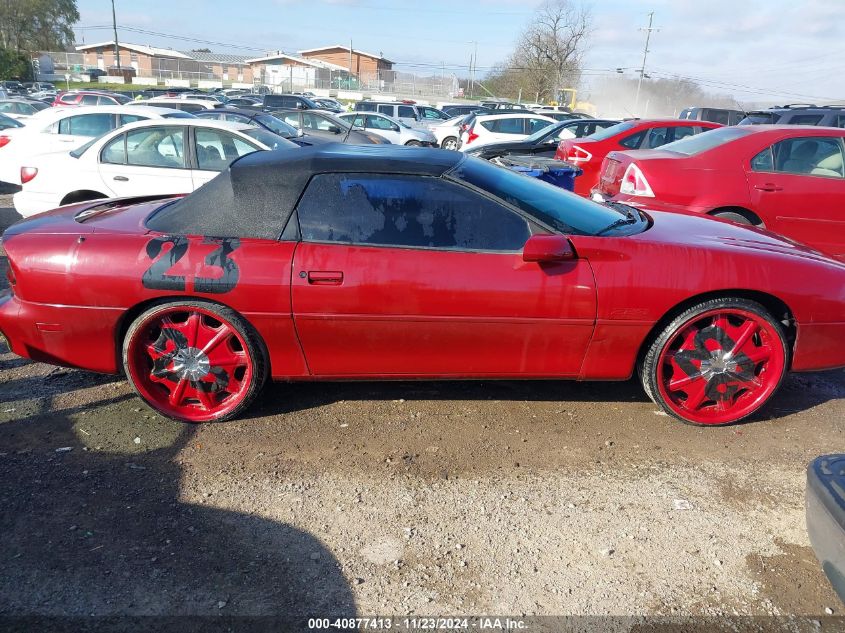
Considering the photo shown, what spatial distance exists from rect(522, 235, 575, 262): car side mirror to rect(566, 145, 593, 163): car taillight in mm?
6247

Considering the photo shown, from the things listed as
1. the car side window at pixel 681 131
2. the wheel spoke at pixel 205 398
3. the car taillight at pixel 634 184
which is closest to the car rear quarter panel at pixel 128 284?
the wheel spoke at pixel 205 398

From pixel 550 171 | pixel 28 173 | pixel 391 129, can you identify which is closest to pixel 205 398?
pixel 550 171

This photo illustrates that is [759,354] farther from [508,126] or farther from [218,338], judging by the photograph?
[508,126]

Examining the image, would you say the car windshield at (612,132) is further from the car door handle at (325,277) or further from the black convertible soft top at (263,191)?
the car door handle at (325,277)

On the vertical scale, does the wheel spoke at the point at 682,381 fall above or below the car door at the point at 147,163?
below

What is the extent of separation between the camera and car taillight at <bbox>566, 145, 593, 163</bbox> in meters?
9.05

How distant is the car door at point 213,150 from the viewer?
7105 millimetres

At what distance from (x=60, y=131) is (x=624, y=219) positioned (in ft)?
31.8

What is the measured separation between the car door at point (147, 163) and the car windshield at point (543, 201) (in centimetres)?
438

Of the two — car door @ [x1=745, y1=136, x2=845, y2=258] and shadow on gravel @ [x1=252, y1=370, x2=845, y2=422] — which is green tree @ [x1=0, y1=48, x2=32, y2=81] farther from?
car door @ [x1=745, y1=136, x2=845, y2=258]

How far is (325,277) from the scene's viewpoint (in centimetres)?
326

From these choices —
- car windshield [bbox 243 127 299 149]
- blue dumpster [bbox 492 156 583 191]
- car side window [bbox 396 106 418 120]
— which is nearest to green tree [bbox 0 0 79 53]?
car side window [bbox 396 106 418 120]

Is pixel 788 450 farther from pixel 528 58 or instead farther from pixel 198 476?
pixel 528 58

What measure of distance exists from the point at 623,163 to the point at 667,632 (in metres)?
5.04
